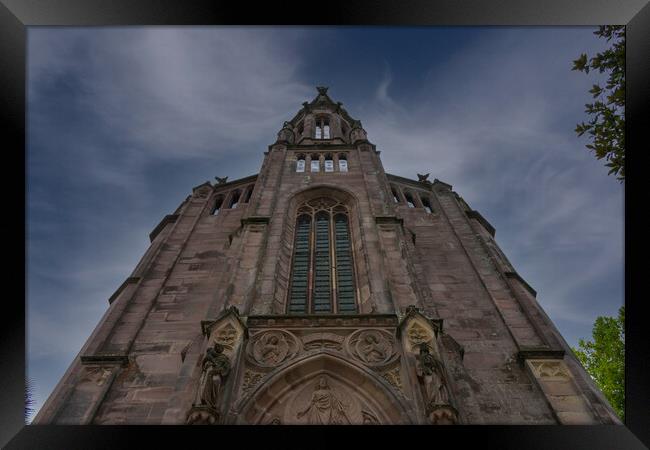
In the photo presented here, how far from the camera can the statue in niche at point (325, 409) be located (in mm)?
9547

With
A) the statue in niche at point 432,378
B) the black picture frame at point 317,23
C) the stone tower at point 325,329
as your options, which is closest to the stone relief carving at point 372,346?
the stone tower at point 325,329

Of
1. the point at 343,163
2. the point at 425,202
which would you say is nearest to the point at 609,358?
the point at 425,202

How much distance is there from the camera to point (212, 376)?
9086 millimetres

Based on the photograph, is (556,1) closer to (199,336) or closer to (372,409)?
(372,409)

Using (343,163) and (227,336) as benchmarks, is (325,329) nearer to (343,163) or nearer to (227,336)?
(227,336)

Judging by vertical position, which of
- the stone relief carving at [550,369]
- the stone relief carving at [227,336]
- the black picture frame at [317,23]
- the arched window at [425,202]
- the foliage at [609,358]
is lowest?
the black picture frame at [317,23]

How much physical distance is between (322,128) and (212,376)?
24.8 m

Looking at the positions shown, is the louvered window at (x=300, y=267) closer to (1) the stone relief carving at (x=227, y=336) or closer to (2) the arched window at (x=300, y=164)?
(1) the stone relief carving at (x=227, y=336)

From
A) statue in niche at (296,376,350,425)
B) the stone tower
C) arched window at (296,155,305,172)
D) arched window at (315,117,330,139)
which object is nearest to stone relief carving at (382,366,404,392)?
the stone tower

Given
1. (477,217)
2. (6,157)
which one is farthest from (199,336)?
(477,217)

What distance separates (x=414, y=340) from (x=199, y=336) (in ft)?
16.5

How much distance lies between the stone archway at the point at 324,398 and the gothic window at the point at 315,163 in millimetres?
12773

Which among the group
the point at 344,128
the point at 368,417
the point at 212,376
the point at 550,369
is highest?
the point at 344,128

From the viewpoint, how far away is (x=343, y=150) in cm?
2419
